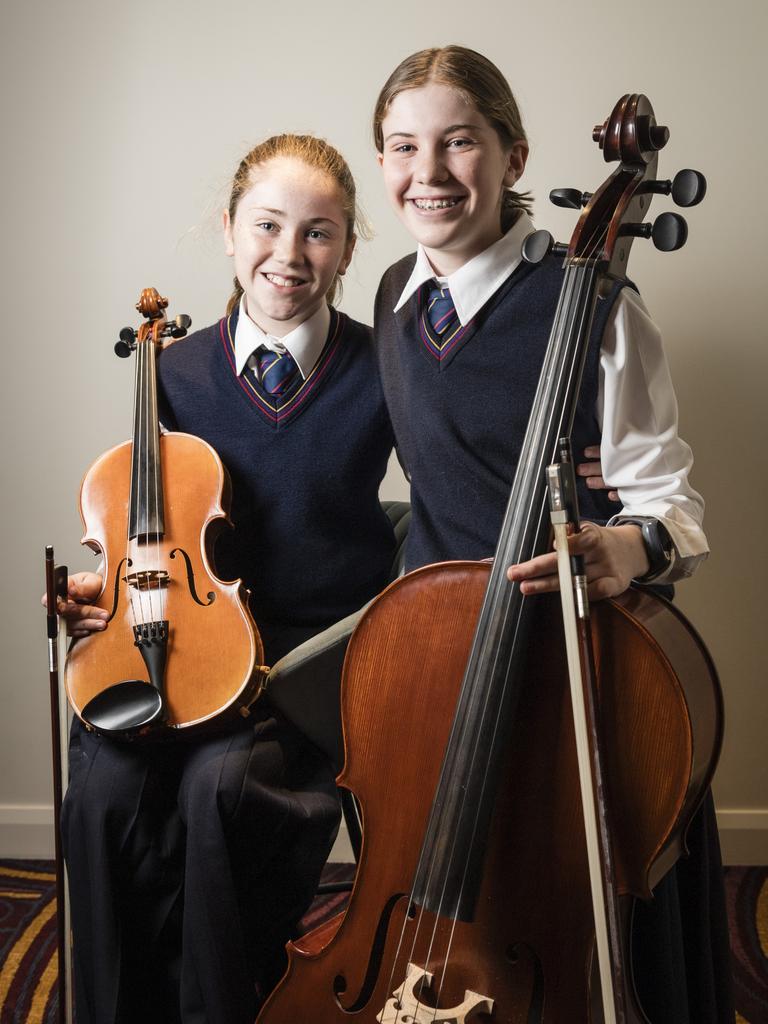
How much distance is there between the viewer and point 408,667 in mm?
1202

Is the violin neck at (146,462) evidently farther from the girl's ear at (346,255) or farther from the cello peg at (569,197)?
the cello peg at (569,197)

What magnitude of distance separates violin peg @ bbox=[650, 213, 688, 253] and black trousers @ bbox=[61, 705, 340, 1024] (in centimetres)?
84

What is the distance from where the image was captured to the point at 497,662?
1.12 meters

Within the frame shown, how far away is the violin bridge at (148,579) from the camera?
1416 millimetres

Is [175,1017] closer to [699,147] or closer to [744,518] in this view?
[744,518]

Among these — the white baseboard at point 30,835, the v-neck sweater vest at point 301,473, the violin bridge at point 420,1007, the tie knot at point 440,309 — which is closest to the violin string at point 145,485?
the v-neck sweater vest at point 301,473

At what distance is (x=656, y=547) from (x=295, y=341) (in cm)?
69

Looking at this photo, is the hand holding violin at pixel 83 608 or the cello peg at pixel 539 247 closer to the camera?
the cello peg at pixel 539 247

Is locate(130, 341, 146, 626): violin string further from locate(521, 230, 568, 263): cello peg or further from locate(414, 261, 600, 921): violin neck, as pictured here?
locate(521, 230, 568, 263): cello peg

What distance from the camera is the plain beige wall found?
2049 mm

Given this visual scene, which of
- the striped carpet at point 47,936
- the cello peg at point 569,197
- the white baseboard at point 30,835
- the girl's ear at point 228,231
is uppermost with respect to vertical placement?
the girl's ear at point 228,231

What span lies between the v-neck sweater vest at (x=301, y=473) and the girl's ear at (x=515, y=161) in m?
0.36

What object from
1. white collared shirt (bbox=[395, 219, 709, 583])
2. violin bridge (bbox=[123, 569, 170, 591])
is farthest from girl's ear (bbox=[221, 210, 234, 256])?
white collared shirt (bbox=[395, 219, 709, 583])

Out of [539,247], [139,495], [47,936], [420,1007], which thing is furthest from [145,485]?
[47,936]
